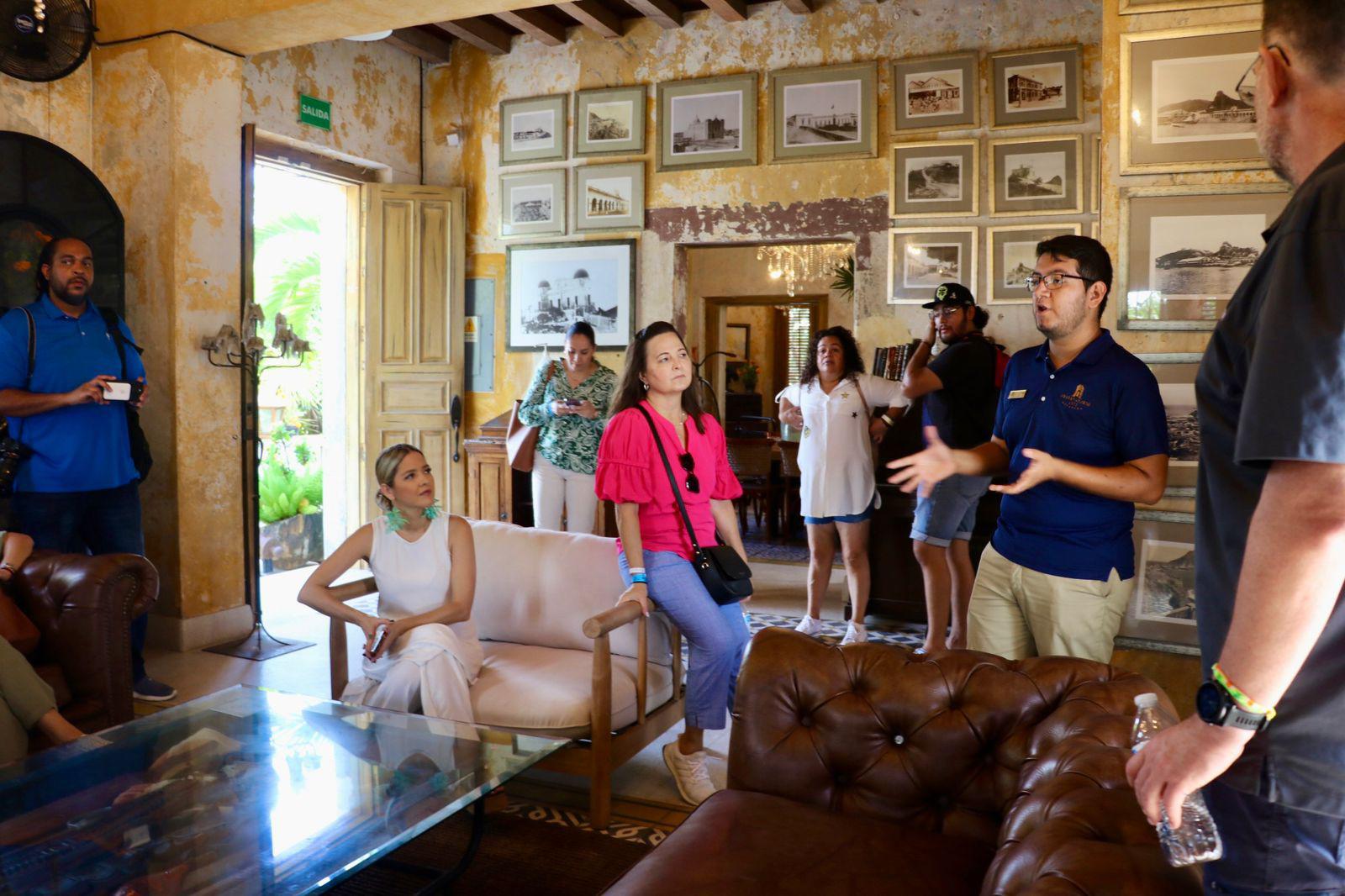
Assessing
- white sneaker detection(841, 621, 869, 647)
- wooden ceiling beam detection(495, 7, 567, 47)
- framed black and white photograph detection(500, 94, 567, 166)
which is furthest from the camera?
framed black and white photograph detection(500, 94, 567, 166)

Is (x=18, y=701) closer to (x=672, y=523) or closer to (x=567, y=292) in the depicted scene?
(x=672, y=523)

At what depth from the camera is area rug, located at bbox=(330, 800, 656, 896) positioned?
9.48 ft

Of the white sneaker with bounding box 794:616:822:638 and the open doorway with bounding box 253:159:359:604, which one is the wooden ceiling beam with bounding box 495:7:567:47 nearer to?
the open doorway with bounding box 253:159:359:604

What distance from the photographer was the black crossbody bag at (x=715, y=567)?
11.6ft

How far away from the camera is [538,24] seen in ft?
26.4

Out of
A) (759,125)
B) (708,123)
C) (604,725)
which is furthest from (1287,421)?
(708,123)

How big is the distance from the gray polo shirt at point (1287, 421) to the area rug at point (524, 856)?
77.7 inches

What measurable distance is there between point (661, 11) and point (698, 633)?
566 centimetres

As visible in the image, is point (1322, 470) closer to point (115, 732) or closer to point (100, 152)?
point (115, 732)

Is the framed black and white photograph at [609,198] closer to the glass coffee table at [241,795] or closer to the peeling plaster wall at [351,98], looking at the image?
the peeling plaster wall at [351,98]

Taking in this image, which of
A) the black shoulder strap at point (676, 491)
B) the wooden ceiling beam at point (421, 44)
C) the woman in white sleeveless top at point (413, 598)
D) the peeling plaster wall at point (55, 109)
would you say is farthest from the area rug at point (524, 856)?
the wooden ceiling beam at point (421, 44)

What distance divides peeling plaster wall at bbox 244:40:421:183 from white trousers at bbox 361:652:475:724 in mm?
5321

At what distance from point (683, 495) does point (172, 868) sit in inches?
75.9

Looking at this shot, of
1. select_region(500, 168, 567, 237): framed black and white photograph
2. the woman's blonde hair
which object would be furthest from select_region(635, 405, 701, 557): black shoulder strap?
select_region(500, 168, 567, 237): framed black and white photograph
